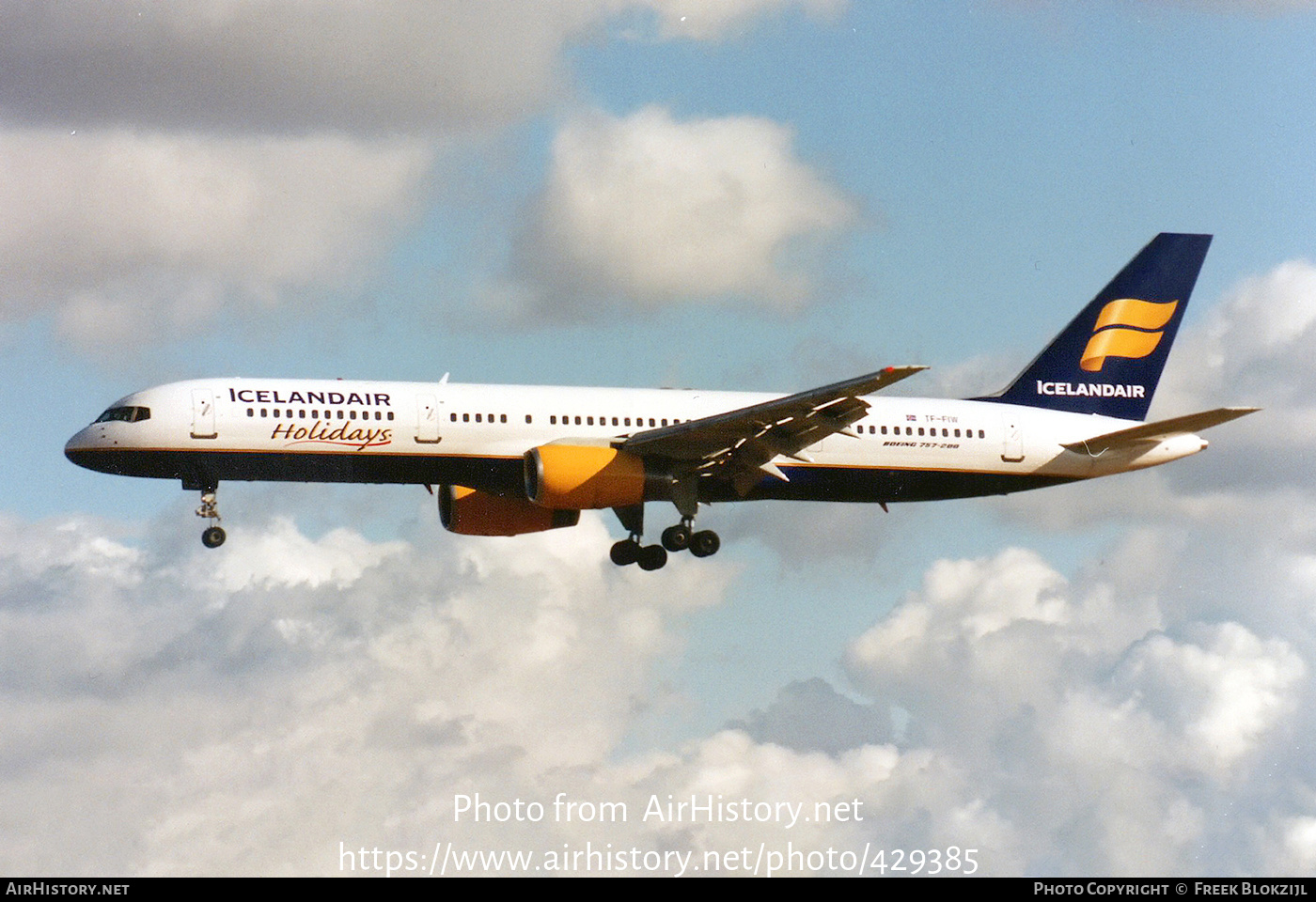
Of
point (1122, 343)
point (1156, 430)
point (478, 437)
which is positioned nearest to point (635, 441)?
point (478, 437)

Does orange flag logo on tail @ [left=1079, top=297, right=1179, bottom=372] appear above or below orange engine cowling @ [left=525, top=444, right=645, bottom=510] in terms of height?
above

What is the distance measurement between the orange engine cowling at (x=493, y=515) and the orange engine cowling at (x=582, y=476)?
6662 millimetres

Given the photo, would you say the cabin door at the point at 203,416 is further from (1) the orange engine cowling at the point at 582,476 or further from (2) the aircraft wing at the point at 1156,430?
(2) the aircraft wing at the point at 1156,430

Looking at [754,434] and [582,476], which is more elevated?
[754,434]

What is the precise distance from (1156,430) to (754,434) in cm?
1391

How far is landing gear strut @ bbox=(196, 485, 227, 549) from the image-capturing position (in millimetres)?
53656

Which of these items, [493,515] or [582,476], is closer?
[582,476]

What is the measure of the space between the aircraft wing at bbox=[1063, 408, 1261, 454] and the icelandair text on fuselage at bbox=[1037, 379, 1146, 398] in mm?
2296

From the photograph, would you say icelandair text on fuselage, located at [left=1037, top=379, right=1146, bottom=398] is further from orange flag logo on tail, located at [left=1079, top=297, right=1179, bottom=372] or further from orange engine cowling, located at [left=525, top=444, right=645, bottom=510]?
orange engine cowling, located at [left=525, top=444, right=645, bottom=510]

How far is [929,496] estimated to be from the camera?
59.8m

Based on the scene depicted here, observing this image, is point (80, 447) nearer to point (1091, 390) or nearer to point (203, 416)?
point (203, 416)

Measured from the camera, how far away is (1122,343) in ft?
212

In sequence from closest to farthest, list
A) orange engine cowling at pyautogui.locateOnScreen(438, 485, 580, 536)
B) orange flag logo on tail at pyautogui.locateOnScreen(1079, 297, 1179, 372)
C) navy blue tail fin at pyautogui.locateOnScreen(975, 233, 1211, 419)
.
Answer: orange engine cowling at pyautogui.locateOnScreen(438, 485, 580, 536) < navy blue tail fin at pyautogui.locateOnScreen(975, 233, 1211, 419) < orange flag logo on tail at pyautogui.locateOnScreen(1079, 297, 1179, 372)

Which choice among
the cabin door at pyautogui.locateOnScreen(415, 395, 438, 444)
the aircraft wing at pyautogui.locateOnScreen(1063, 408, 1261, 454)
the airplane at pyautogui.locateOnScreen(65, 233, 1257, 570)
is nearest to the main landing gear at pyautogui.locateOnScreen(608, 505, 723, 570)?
the airplane at pyautogui.locateOnScreen(65, 233, 1257, 570)
